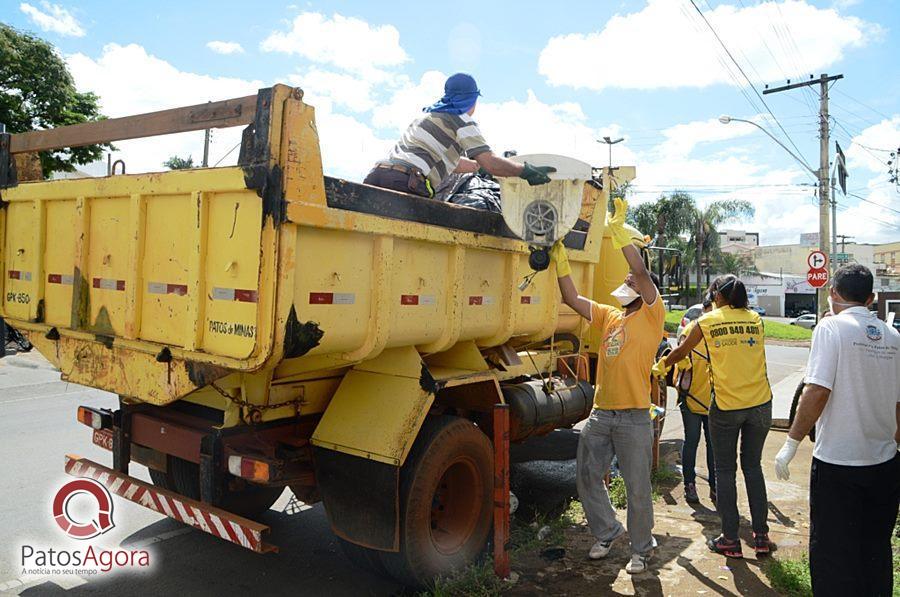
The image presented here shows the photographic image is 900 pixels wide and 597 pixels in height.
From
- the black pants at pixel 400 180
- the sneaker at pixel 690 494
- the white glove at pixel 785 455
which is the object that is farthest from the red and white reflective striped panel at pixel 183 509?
the sneaker at pixel 690 494

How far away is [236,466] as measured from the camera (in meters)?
3.34

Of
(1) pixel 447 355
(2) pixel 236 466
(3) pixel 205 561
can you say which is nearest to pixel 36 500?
(3) pixel 205 561

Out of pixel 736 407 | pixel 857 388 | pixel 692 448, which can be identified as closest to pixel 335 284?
pixel 857 388

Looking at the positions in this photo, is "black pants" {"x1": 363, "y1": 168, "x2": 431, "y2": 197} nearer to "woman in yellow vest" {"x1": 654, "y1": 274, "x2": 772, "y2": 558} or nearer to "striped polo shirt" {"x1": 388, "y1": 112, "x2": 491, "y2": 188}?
"striped polo shirt" {"x1": 388, "y1": 112, "x2": 491, "y2": 188}

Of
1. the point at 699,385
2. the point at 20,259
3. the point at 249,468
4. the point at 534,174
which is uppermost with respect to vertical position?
the point at 534,174

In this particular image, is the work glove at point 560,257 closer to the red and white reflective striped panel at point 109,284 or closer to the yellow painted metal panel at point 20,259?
the red and white reflective striped panel at point 109,284

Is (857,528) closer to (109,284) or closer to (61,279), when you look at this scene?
(109,284)

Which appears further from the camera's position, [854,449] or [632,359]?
[632,359]

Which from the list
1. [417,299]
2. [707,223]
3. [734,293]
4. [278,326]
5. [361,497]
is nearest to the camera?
[278,326]

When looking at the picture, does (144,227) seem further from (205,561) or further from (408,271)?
(205,561)

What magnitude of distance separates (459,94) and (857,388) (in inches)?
113

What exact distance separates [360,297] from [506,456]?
4.73ft

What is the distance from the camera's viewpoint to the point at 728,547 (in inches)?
169

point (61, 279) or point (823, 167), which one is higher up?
point (823, 167)
